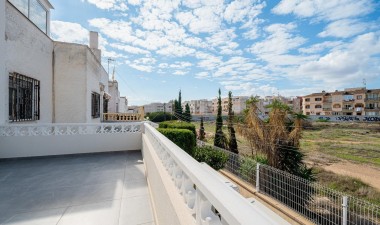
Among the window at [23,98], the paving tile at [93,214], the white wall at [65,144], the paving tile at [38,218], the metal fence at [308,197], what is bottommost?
the metal fence at [308,197]

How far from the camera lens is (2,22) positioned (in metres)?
5.03

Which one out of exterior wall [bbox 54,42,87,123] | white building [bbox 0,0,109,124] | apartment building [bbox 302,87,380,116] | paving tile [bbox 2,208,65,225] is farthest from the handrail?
apartment building [bbox 302,87,380,116]

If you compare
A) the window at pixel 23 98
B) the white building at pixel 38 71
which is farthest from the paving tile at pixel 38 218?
the window at pixel 23 98

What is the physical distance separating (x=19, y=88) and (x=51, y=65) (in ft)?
6.83

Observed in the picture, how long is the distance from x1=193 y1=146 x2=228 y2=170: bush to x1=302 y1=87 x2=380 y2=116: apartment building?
60.9 m

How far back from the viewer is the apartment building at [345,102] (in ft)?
167

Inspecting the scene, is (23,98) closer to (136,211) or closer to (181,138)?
(181,138)

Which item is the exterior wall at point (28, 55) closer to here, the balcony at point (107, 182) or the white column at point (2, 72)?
the white column at point (2, 72)

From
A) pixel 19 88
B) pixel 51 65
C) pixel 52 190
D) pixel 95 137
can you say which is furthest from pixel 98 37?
pixel 52 190

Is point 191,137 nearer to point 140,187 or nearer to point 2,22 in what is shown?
point 140,187

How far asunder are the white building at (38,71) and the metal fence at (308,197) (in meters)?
7.38

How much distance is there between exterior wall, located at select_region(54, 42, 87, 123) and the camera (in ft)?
25.7

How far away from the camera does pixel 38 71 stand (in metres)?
6.74

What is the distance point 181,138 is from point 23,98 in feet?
17.4
